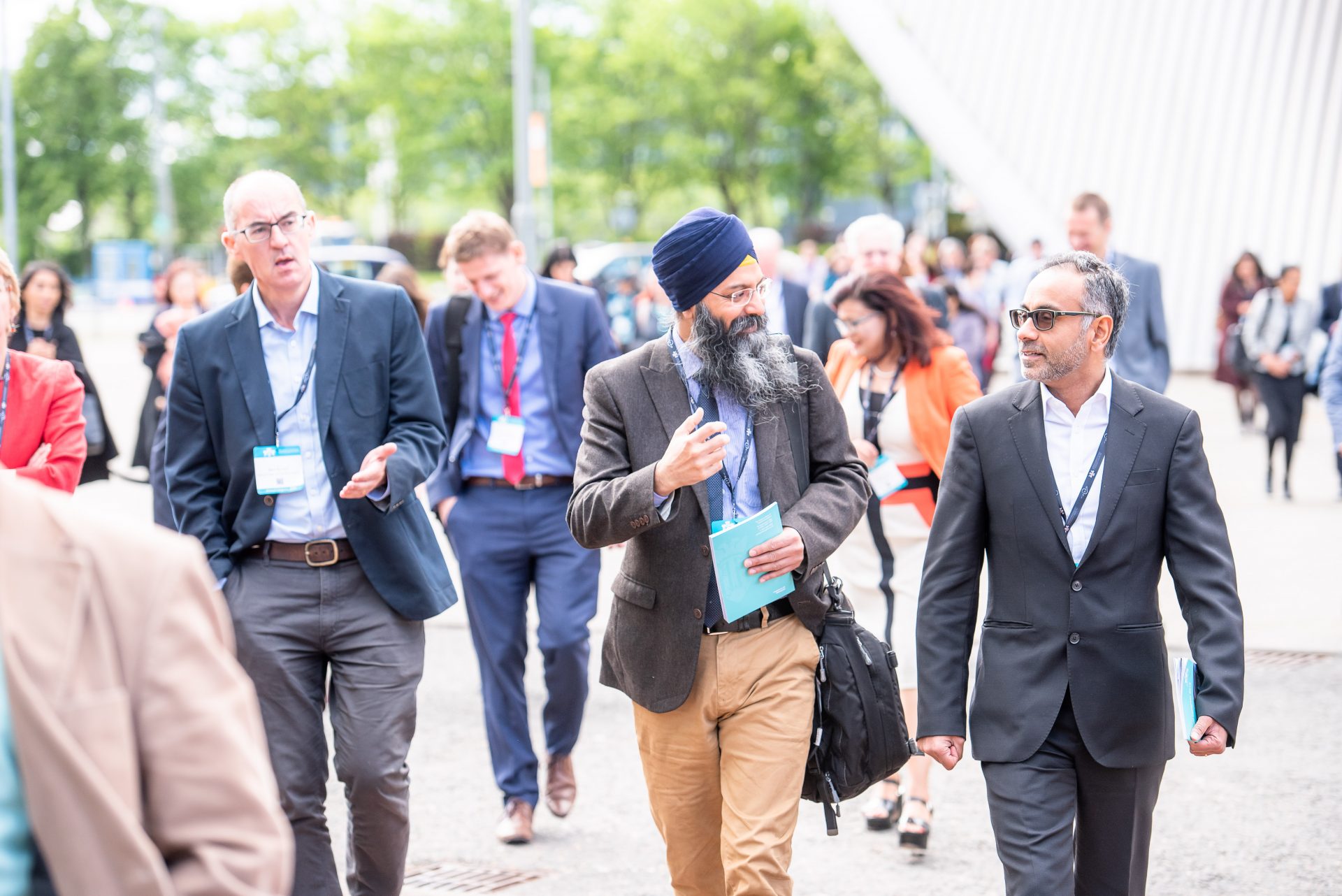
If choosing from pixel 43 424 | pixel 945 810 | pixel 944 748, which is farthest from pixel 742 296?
pixel 945 810

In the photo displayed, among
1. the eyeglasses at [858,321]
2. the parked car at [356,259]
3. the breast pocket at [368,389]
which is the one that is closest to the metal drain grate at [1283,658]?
the eyeglasses at [858,321]

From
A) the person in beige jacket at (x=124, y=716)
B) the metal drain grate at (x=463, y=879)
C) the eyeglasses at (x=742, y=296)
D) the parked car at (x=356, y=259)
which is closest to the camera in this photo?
the person in beige jacket at (x=124, y=716)

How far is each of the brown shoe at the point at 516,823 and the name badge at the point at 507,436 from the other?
127cm

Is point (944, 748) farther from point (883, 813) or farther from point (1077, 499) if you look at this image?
point (883, 813)

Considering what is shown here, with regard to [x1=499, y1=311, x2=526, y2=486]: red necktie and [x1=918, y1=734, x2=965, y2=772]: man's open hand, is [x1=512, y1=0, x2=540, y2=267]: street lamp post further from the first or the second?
[x1=918, y1=734, x2=965, y2=772]: man's open hand

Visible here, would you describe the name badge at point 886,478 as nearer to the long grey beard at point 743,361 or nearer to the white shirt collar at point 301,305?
the long grey beard at point 743,361

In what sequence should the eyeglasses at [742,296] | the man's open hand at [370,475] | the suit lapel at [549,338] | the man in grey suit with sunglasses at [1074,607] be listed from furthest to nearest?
1. the suit lapel at [549,338]
2. the man's open hand at [370,475]
3. the eyeglasses at [742,296]
4. the man in grey suit with sunglasses at [1074,607]

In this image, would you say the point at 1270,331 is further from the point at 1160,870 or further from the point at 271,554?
the point at 271,554

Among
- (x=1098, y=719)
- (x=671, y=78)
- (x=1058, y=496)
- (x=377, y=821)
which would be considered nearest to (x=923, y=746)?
(x=1098, y=719)

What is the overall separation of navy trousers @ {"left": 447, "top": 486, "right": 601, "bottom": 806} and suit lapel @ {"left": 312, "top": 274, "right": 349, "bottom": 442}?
1.58m

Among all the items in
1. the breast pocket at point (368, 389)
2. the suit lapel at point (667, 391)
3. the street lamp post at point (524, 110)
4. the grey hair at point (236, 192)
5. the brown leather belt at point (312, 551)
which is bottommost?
the brown leather belt at point (312, 551)

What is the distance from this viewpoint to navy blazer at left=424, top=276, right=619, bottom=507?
19.5 ft

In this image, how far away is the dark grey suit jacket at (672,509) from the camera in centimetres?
381

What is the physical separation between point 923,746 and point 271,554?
1.84 metres
